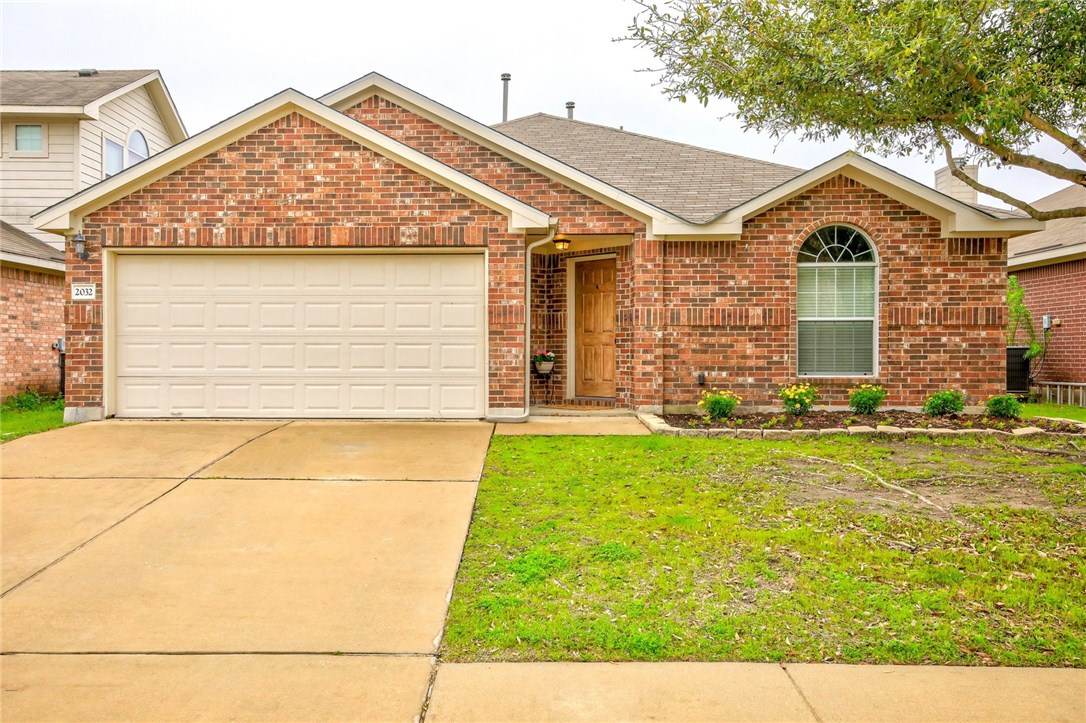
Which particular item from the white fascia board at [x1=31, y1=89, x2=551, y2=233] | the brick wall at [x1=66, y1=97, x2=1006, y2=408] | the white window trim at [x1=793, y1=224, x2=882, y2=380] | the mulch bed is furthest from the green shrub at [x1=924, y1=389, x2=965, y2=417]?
the white fascia board at [x1=31, y1=89, x2=551, y2=233]

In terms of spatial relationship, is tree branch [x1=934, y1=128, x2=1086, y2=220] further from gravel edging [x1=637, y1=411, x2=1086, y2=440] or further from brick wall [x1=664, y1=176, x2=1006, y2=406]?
gravel edging [x1=637, y1=411, x2=1086, y2=440]

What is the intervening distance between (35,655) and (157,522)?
2.02 meters

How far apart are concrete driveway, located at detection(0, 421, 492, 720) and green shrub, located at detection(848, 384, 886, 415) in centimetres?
528

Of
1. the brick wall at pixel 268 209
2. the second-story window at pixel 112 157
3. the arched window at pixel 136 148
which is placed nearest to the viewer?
the brick wall at pixel 268 209

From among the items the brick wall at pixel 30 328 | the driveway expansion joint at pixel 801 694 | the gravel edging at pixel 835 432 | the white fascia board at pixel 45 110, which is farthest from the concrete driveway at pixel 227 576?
the white fascia board at pixel 45 110

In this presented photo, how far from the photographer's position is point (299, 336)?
967 centimetres

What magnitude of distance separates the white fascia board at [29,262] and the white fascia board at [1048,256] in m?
18.0

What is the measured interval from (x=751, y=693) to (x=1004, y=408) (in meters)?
8.34

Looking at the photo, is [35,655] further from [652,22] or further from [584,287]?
[584,287]

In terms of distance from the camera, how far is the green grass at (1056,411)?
1102 cm

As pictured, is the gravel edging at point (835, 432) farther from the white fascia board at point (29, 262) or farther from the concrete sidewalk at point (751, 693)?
the white fascia board at point (29, 262)

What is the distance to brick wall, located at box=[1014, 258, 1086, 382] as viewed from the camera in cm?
1354

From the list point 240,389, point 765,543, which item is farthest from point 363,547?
point 240,389

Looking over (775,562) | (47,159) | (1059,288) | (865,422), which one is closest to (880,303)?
(865,422)
